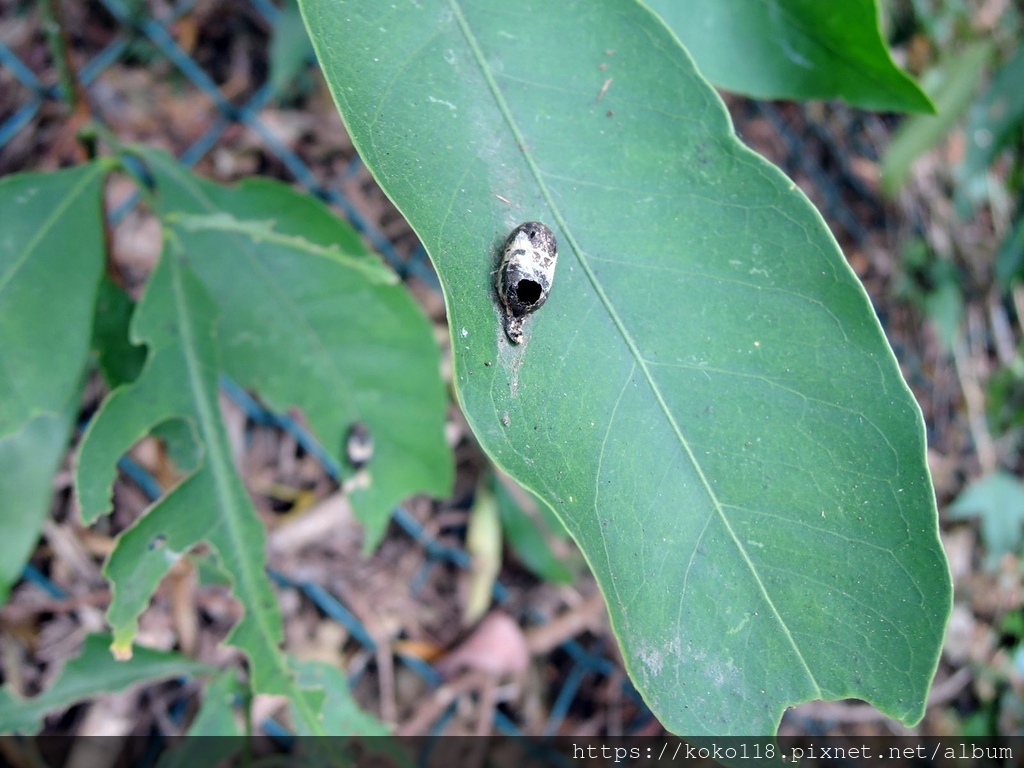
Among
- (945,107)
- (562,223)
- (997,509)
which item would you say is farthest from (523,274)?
(997,509)

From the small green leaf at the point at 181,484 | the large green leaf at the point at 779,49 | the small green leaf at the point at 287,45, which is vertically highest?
the large green leaf at the point at 779,49

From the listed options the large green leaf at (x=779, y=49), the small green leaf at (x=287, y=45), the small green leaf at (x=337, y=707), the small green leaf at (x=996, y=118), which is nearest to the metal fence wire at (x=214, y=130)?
the small green leaf at (x=287, y=45)

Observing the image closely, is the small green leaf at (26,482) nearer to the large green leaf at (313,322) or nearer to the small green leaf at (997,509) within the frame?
the large green leaf at (313,322)

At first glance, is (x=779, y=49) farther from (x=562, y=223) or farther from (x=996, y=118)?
(x=996, y=118)

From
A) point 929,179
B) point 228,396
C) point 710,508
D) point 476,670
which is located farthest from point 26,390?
point 929,179

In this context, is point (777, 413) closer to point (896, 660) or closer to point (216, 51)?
point (896, 660)

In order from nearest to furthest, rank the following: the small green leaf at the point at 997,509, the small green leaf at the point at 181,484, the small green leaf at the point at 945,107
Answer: the small green leaf at the point at 181,484 < the small green leaf at the point at 945,107 < the small green leaf at the point at 997,509
